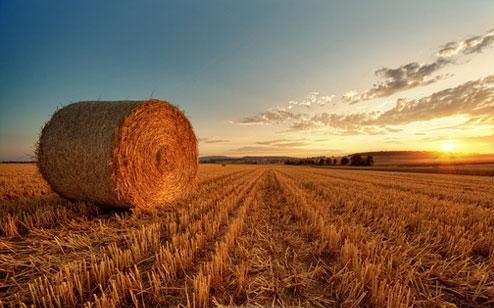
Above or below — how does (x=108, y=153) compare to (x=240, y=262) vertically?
above

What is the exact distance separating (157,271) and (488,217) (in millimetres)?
6937

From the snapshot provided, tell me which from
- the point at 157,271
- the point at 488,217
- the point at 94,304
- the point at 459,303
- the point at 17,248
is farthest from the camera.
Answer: the point at 488,217

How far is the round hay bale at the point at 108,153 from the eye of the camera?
5664 millimetres

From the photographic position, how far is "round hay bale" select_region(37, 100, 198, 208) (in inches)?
223

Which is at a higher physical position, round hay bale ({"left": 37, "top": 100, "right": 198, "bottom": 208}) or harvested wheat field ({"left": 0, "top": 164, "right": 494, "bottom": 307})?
round hay bale ({"left": 37, "top": 100, "right": 198, "bottom": 208})

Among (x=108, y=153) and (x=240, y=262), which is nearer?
(x=240, y=262)

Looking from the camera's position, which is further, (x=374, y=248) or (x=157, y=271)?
(x=374, y=248)

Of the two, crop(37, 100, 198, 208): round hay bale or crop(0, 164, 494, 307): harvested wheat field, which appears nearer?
crop(0, 164, 494, 307): harvested wheat field

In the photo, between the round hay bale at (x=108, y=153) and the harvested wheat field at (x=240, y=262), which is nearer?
the harvested wheat field at (x=240, y=262)

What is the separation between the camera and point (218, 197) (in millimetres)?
7883

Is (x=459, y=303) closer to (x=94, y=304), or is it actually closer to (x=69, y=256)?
(x=94, y=304)

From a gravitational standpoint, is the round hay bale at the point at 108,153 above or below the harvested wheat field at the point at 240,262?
above

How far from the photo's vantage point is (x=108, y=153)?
5.58 meters

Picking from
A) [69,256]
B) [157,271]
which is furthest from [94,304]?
[69,256]
